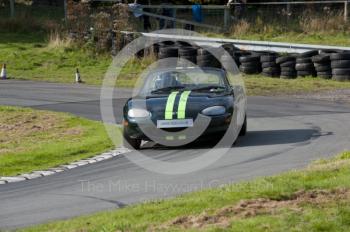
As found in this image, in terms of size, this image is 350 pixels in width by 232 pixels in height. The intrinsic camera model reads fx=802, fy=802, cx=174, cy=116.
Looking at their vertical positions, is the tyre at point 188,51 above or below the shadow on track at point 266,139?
above

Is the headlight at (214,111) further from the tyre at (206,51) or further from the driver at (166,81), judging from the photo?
the tyre at (206,51)

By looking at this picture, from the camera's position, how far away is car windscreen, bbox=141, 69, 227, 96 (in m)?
14.2

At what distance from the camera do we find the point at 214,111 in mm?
13086

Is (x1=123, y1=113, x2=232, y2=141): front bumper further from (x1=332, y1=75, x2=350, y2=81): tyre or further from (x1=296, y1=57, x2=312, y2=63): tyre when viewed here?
(x1=296, y1=57, x2=312, y2=63): tyre

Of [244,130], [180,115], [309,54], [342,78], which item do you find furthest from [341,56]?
[180,115]

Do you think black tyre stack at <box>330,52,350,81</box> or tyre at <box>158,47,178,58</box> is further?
tyre at <box>158,47,178,58</box>

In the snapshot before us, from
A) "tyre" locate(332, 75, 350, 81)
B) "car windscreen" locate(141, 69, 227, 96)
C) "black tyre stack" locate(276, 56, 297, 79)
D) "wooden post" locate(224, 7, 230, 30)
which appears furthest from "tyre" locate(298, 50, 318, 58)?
"car windscreen" locate(141, 69, 227, 96)

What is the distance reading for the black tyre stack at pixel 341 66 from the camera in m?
24.3

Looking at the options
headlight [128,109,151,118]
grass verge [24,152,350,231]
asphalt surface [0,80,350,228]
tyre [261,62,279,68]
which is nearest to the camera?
grass verge [24,152,350,231]

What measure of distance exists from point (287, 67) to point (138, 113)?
1367 centimetres

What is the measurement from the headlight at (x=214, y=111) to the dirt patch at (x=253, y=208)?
5.33 m

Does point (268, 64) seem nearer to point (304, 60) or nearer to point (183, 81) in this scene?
point (304, 60)

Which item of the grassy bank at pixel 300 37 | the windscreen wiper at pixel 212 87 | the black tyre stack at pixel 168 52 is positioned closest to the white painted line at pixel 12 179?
the windscreen wiper at pixel 212 87

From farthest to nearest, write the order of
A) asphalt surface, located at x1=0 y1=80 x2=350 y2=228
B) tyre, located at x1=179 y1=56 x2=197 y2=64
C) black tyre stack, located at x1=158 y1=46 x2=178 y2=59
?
black tyre stack, located at x1=158 y1=46 x2=178 y2=59
tyre, located at x1=179 y1=56 x2=197 y2=64
asphalt surface, located at x1=0 y1=80 x2=350 y2=228
